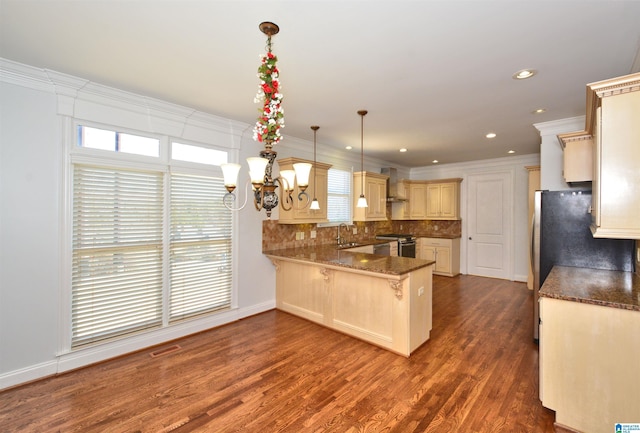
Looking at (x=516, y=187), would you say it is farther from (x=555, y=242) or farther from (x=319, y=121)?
(x=319, y=121)

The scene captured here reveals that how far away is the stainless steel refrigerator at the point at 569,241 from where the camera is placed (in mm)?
2838

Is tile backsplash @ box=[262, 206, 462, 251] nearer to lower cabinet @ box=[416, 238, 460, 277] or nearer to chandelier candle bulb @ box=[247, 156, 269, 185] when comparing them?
lower cabinet @ box=[416, 238, 460, 277]

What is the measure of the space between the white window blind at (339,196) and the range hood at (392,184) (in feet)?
3.82

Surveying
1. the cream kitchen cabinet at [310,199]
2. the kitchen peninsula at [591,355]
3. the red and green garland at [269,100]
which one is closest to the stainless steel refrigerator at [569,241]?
the kitchen peninsula at [591,355]

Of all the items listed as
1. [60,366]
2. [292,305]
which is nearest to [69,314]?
[60,366]

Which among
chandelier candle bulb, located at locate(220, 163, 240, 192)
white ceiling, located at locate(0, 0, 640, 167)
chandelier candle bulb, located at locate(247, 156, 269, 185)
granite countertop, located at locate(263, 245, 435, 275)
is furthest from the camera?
granite countertop, located at locate(263, 245, 435, 275)

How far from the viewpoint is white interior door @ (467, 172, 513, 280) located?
6.32m

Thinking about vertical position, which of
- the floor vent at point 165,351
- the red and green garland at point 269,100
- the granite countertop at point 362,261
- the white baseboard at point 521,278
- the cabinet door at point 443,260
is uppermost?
the red and green garland at point 269,100

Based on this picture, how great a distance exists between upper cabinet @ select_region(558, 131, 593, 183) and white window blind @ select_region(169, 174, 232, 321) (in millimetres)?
3952

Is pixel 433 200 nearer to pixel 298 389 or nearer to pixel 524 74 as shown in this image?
pixel 524 74

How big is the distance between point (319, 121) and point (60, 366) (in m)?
3.74

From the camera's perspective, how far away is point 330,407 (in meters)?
2.23

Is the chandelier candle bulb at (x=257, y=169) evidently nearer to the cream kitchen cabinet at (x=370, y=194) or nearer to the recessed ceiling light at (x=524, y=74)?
the recessed ceiling light at (x=524, y=74)

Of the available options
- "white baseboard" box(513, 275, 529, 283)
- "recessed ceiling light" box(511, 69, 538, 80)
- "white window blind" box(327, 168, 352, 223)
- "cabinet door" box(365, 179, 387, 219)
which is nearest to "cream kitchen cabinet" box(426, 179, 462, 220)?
"cabinet door" box(365, 179, 387, 219)
